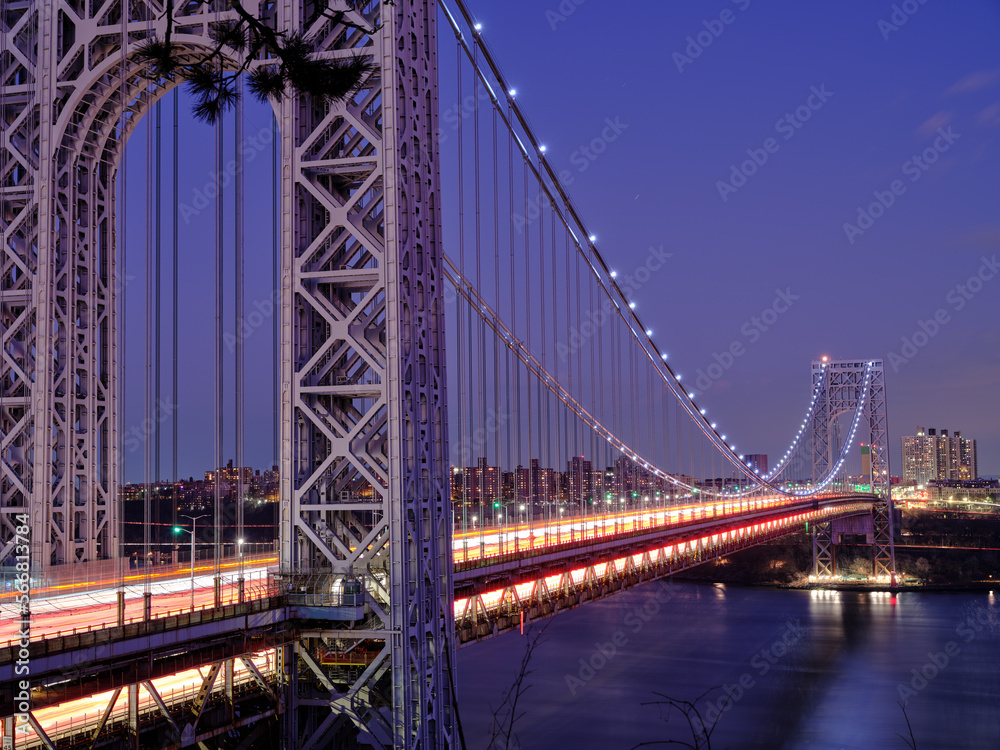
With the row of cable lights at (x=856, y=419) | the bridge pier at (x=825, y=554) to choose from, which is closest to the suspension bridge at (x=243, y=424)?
the bridge pier at (x=825, y=554)

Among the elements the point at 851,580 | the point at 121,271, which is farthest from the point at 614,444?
the point at 851,580

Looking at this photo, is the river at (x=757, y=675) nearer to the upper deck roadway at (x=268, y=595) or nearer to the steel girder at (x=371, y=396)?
the upper deck roadway at (x=268, y=595)

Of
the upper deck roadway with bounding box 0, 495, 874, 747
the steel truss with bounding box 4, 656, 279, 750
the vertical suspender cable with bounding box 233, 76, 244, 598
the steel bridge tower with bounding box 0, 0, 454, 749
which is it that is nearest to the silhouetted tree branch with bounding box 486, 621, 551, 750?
the upper deck roadway with bounding box 0, 495, 874, 747

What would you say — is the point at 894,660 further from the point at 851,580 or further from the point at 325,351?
the point at 325,351

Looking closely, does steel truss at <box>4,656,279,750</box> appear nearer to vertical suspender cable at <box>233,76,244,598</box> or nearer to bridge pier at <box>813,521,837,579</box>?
vertical suspender cable at <box>233,76,244,598</box>

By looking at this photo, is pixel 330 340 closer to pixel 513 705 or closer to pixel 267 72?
pixel 267 72

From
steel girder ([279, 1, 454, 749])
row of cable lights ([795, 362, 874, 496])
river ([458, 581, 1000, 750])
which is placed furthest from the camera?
row of cable lights ([795, 362, 874, 496])
